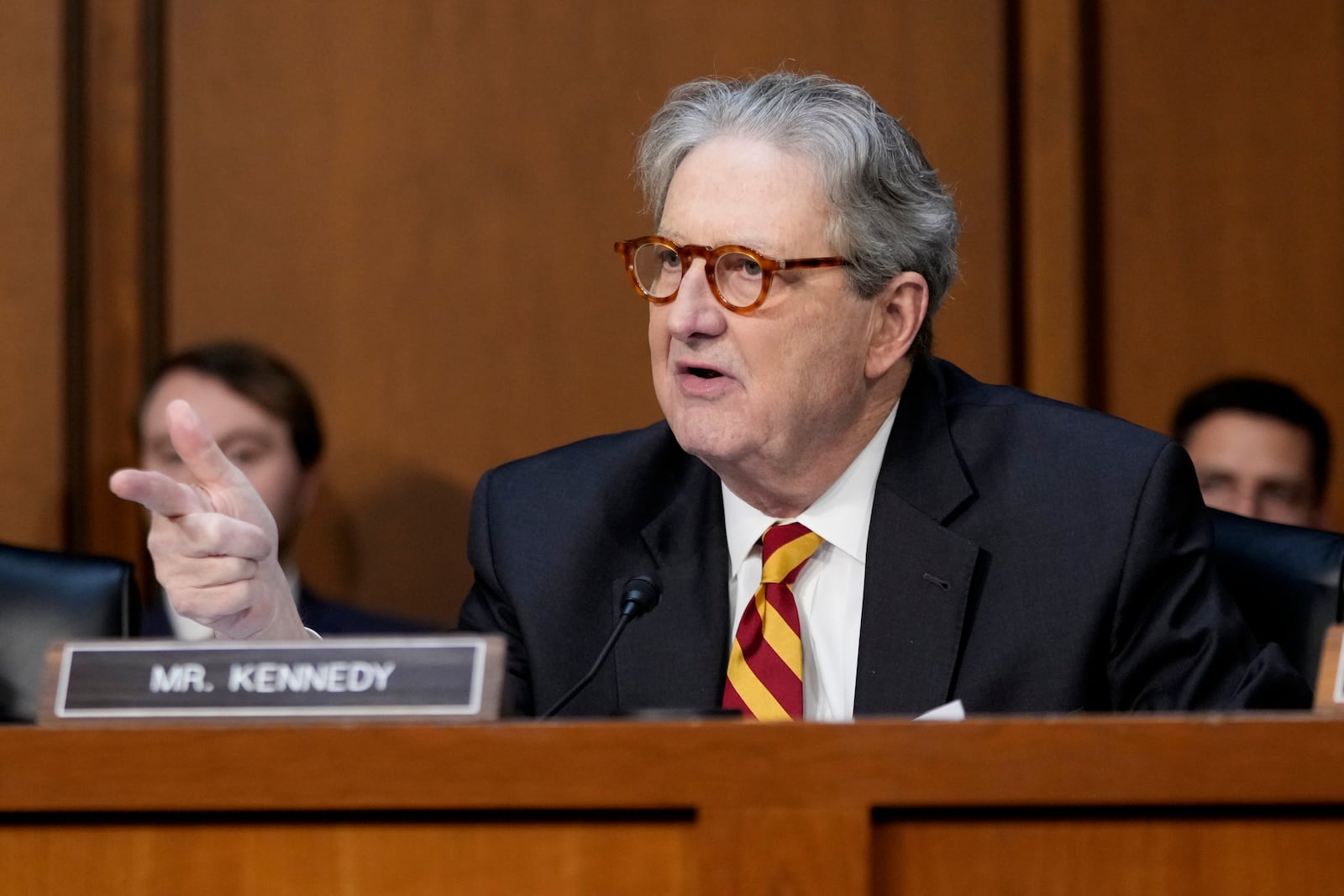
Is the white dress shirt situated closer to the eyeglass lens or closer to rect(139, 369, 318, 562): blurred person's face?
the eyeglass lens

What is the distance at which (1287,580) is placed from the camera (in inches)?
62.7

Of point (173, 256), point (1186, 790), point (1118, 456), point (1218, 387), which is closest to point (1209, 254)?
point (1218, 387)

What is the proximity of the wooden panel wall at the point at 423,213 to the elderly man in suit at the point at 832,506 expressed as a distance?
43.7 inches

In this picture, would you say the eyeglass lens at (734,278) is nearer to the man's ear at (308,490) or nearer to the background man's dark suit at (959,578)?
the background man's dark suit at (959,578)

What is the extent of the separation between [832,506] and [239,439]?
1375 mm

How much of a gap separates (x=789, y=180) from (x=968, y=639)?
518 millimetres

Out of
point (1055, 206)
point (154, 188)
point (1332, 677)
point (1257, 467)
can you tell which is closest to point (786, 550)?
point (1332, 677)

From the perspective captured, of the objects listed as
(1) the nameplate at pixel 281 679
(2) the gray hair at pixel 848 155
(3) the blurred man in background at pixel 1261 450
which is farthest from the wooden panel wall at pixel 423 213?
(1) the nameplate at pixel 281 679

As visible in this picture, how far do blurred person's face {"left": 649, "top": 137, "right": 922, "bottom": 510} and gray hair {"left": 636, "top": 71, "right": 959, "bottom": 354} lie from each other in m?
0.02

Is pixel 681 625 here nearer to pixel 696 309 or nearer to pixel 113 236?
pixel 696 309

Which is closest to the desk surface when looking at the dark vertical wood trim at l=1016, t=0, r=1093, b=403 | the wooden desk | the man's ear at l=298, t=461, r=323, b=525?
the wooden desk

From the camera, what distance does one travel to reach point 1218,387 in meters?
2.68

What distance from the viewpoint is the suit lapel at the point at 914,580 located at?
153 cm

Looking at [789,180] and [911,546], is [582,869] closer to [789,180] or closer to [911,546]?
[911,546]
